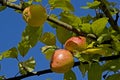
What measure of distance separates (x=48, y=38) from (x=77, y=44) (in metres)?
0.24

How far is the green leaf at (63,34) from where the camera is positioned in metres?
1.58

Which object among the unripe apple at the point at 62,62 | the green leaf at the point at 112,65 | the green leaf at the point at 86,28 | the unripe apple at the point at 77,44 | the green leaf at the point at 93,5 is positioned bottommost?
the green leaf at the point at 112,65

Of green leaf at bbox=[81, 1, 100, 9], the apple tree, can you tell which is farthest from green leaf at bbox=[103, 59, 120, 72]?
green leaf at bbox=[81, 1, 100, 9]

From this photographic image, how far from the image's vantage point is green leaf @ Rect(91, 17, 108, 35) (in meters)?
1.43

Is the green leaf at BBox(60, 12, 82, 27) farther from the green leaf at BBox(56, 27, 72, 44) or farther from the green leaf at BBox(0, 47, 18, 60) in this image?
the green leaf at BBox(0, 47, 18, 60)

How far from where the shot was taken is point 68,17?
58.9 inches

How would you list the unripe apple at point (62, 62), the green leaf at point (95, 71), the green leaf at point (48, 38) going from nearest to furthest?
the unripe apple at point (62, 62) < the green leaf at point (95, 71) < the green leaf at point (48, 38)

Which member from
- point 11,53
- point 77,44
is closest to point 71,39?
point 77,44

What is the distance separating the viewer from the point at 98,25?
1441 millimetres

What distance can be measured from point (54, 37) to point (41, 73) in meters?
0.22

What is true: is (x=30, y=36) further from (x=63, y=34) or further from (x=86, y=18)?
(x=86, y=18)

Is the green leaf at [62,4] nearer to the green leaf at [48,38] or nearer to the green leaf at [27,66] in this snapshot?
the green leaf at [48,38]

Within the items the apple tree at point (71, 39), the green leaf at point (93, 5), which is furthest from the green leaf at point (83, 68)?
the green leaf at point (93, 5)

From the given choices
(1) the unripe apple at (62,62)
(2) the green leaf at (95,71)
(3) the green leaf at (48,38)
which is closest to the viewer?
(1) the unripe apple at (62,62)
